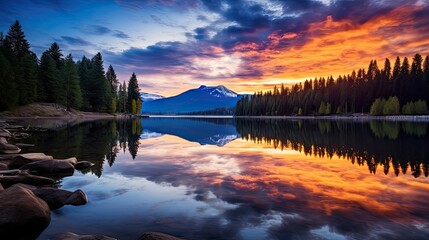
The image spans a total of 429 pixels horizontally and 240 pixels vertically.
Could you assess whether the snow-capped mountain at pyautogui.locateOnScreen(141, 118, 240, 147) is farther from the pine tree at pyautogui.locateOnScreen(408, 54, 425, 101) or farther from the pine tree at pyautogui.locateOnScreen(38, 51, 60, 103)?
the pine tree at pyautogui.locateOnScreen(408, 54, 425, 101)

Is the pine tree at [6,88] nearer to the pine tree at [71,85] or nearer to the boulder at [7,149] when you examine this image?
the pine tree at [71,85]

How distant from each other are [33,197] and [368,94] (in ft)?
421

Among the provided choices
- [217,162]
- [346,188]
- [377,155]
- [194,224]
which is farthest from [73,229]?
[377,155]

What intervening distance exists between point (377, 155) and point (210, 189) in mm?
13683

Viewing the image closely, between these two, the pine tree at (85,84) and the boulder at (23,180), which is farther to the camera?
the pine tree at (85,84)

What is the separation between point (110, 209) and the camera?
880 cm

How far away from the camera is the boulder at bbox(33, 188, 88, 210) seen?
9008mm

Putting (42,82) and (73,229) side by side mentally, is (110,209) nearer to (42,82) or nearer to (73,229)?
(73,229)

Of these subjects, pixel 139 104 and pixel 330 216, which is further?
pixel 139 104

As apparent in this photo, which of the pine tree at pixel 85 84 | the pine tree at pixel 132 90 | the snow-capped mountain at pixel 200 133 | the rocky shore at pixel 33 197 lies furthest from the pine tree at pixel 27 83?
the pine tree at pixel 132 90

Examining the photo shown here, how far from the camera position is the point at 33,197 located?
24.7ft

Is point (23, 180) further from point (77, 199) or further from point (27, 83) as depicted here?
point (27, 83)

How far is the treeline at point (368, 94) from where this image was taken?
337 ft

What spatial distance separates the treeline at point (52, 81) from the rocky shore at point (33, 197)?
48254mm
